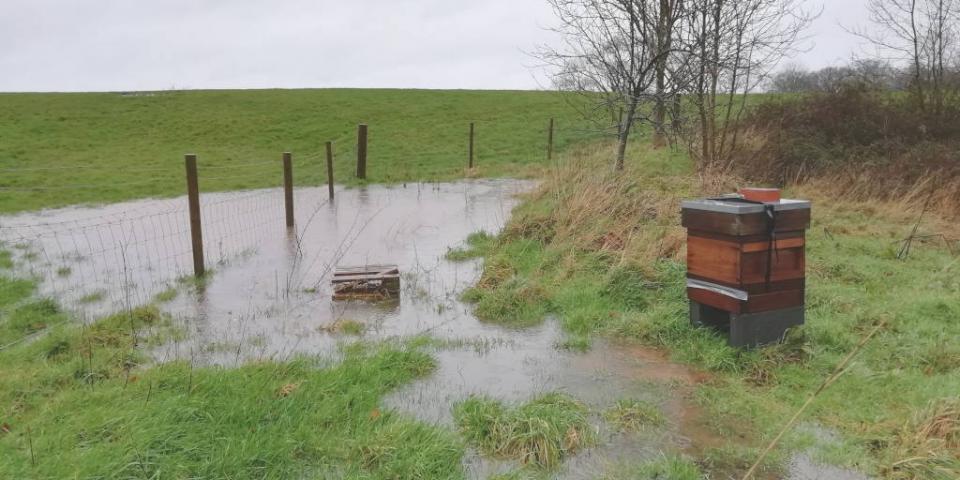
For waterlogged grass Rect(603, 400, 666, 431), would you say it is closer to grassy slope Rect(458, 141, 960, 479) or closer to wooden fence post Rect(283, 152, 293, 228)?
grassy slope Rect(458, 141, 960, 479)

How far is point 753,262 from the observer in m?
4.63

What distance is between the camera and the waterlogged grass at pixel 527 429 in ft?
11.2

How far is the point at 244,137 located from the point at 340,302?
77.5 ft

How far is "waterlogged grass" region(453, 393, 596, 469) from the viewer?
340 centimetres

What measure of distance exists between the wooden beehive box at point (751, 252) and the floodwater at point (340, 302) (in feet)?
2.23

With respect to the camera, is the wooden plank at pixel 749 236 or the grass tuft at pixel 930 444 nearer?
the grass tuft at pixel 930 444

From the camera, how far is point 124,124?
29.9 meters

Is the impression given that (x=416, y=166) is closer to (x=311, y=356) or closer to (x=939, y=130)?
(x=939, y=130)

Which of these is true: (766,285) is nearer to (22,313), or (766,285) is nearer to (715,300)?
(715,300)

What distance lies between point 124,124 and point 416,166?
17903mm

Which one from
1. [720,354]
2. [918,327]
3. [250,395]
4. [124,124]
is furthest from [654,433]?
[124,124]

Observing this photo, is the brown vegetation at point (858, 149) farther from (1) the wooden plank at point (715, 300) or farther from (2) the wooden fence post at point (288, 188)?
(2) the wooden fence post at point (288, 188)

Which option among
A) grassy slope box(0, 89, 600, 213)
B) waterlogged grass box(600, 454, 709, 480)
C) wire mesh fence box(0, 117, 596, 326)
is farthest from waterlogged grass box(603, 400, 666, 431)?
grassy slope box(0, 89, 600, 213)

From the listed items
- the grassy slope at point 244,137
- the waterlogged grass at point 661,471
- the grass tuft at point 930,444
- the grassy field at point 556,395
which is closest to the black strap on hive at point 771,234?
the grassy field at point 556,395
